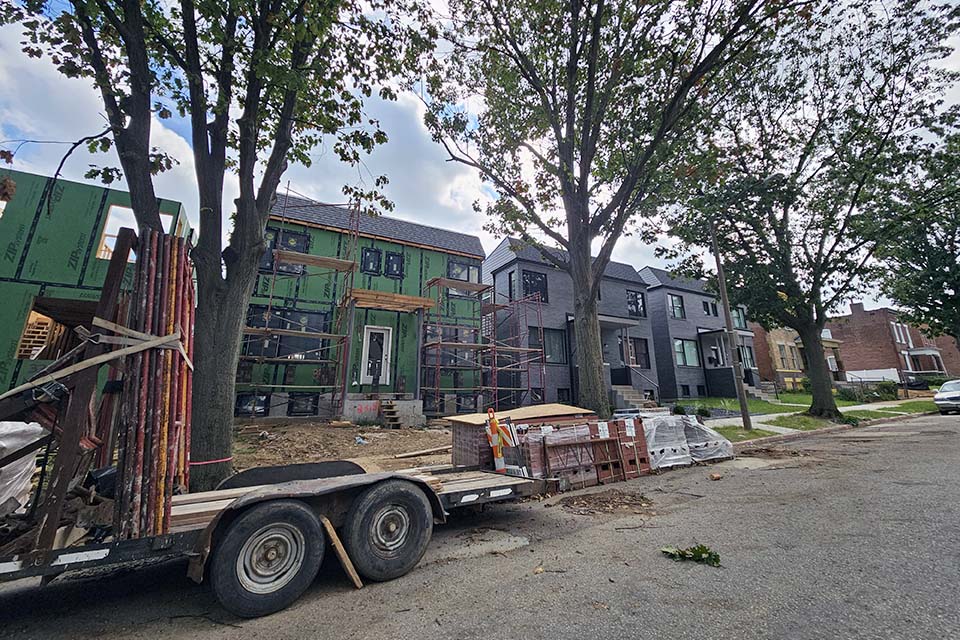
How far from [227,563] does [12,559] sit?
133 cm

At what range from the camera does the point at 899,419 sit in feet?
60.8

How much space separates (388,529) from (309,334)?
42.1 ft

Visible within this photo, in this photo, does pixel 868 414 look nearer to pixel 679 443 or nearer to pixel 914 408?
pixel 914 408

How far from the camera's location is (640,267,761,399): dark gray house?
2677 centimetres

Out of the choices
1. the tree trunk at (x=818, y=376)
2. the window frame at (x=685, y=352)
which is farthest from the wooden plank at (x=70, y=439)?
the window frame at (x=685, y=352)

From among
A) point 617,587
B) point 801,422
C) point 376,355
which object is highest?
point 376,355

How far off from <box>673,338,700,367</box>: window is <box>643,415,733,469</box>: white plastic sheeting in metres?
18.7

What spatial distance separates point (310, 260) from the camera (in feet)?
52.9

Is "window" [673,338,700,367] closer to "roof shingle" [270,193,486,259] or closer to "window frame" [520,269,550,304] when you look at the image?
"window frame" [520,269,550,304]

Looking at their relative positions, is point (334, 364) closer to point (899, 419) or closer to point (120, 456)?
point (120, 456)

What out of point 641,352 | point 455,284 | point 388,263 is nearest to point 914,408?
point 641,352

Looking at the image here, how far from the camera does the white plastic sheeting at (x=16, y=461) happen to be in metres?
3.60

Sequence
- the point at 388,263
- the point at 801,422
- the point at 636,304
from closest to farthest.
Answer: the point at 801,422 → the point at 388,263 → the point at 636,304

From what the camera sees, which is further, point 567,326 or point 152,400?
point 567,326
